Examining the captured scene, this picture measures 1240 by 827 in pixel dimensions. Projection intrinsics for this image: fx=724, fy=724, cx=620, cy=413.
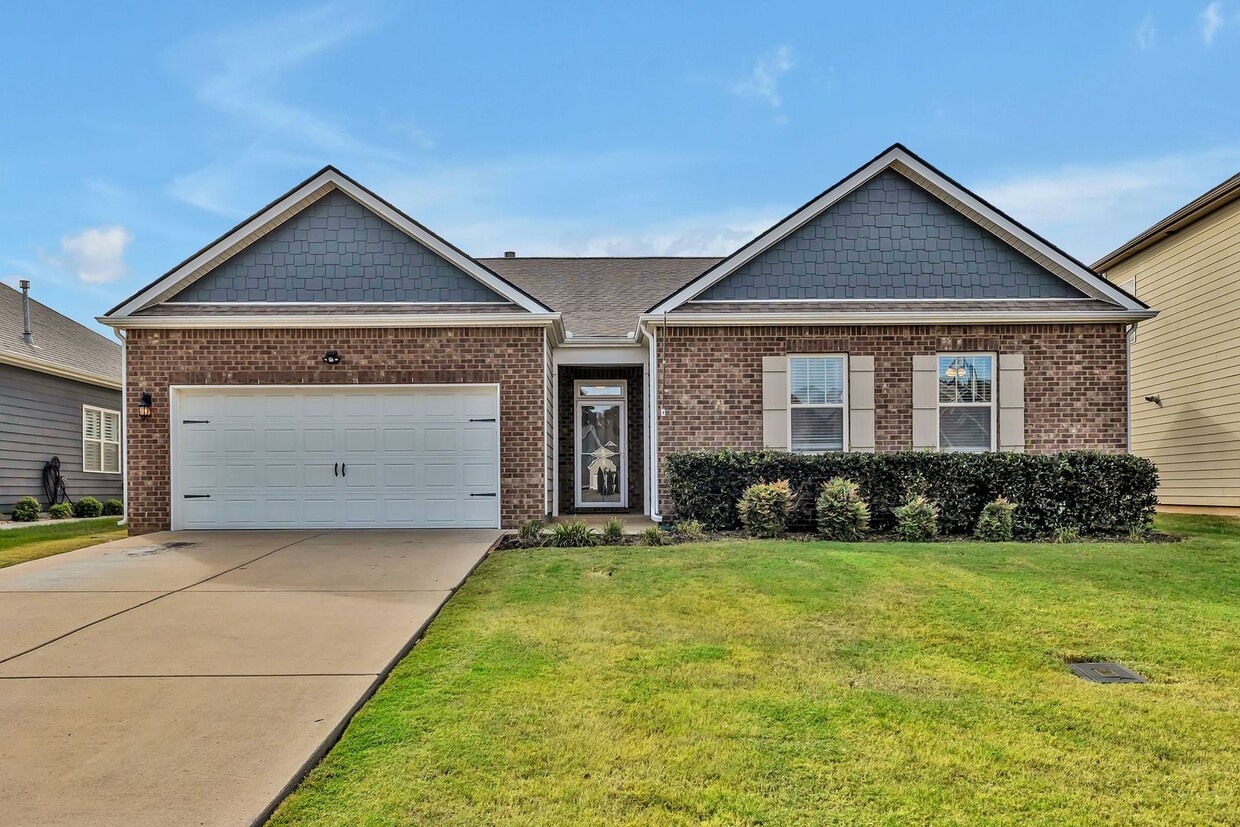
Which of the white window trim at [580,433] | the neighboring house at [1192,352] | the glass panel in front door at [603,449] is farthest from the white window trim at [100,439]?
the neighboring house at [1192,352]

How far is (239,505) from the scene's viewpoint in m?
10.7

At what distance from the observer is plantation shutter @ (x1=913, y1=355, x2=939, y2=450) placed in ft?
36.6

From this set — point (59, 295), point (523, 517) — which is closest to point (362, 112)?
point (523, 517)

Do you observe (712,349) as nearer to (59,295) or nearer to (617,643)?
(617,643)

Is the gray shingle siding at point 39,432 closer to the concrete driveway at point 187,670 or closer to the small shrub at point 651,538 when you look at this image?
the concrete driveway at point 187,670

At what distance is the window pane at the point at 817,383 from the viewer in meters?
11.2

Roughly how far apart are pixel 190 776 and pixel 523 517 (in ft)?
25.6

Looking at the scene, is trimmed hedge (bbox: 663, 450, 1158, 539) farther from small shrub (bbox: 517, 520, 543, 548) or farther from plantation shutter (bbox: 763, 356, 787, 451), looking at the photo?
small shrub (bbox: 517, 520, 543, 548)

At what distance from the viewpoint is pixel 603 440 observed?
45.9 feet

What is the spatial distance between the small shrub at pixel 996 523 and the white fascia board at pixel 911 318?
119 inches

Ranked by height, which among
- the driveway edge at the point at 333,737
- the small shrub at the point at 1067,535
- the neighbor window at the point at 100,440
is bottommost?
the small shrub at the point at 1067,535

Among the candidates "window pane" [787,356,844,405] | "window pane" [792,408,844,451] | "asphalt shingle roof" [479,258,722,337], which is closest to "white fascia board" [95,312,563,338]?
"asphalt shingle roof" [479,258,722,337]

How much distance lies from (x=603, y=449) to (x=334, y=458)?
5.10 meters

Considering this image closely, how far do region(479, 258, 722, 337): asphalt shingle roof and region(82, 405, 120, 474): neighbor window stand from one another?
9794 mm
